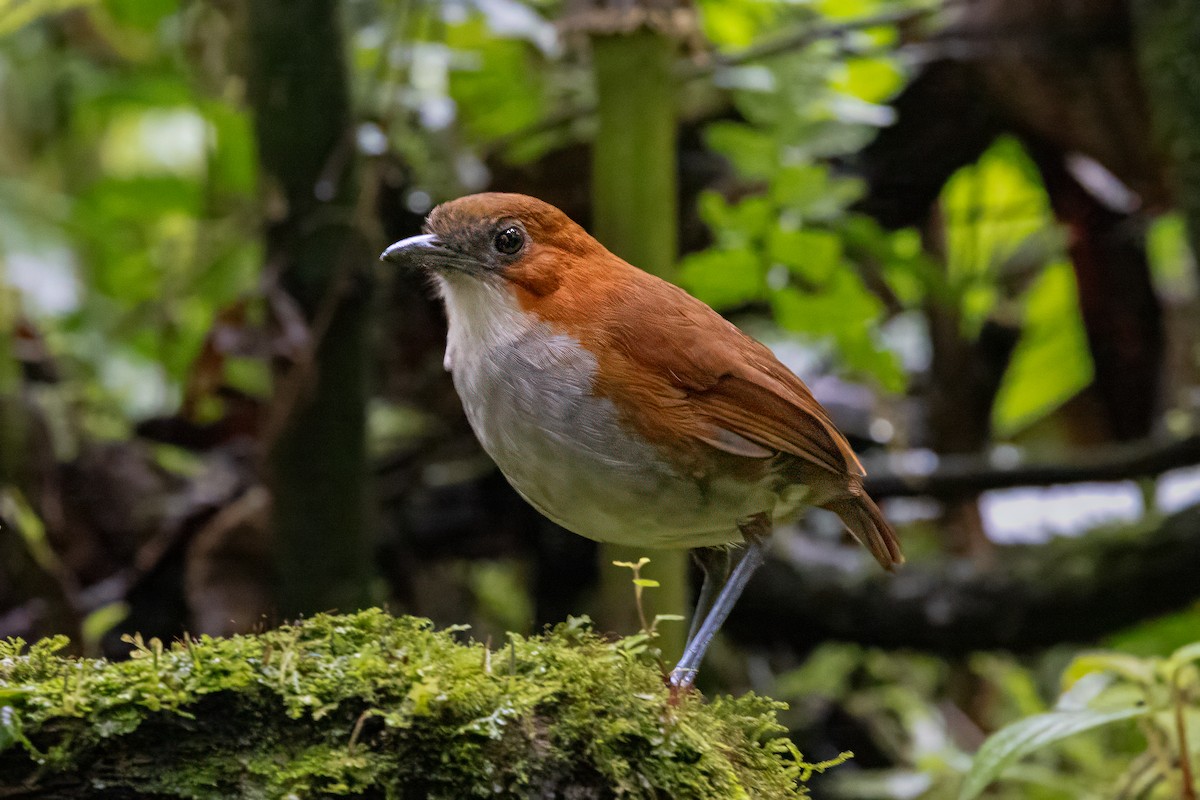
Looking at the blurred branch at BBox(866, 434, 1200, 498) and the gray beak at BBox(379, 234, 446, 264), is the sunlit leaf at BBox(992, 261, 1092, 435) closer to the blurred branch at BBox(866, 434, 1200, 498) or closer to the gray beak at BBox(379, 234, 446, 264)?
the blurred branch at BBox(866, 434, 1200, 498)

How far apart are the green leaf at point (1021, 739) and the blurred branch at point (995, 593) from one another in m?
1.27

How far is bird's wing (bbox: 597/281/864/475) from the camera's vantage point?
1721 millimetres

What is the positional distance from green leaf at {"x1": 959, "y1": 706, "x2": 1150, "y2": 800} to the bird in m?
0.64

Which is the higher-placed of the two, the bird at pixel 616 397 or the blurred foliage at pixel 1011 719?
the bird at pixel 616 397

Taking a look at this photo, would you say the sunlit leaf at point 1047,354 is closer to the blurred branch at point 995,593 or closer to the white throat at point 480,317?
the blurred branch at point 995,593

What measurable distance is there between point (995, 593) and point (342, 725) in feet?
8.51

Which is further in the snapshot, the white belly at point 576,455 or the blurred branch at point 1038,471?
the blurred branch at point 1038,471

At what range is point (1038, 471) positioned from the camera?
3.65 m

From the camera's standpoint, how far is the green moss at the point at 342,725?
1.37 m

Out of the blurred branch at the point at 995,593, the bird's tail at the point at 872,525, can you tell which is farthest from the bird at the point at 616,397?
the blurred branch at the point at 995,593

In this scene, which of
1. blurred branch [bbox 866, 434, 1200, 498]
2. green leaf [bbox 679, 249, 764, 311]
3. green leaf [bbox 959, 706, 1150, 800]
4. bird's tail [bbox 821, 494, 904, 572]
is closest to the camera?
bird's tail [bbox 821, 494, 904, 572]

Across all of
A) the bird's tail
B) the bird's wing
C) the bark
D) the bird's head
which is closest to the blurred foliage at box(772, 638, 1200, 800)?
the bird's tail

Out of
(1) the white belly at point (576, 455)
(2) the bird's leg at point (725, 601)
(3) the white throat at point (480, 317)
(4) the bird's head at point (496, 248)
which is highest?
(4) the bird's head at point (496, 248)

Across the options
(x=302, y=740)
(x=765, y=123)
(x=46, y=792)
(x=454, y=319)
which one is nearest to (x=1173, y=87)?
(x=765, y=123)
